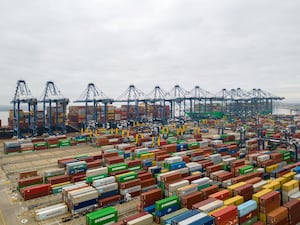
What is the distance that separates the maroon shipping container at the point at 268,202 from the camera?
2192 centimetres

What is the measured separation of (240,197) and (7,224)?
79.2 ft

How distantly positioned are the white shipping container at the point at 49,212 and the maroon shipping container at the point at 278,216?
21.1 meters

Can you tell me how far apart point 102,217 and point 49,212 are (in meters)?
7.05

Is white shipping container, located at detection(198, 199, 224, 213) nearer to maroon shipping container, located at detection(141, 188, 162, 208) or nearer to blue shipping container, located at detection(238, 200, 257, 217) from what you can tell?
blue shipping container, located at detection(238, 200, 257, 217)

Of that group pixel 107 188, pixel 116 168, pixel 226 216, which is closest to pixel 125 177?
pixel 107 188

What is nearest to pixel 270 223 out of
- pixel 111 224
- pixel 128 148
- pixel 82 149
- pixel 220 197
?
pixel 220 197

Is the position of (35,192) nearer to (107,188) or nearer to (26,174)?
(26,174)

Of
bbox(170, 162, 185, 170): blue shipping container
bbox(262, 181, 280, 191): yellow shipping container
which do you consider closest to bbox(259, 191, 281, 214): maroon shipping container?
bbox(262, 181, 280, 191): yellow shipping container

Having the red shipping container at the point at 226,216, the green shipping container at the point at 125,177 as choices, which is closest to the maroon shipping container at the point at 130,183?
the green shipping container at the point at 125,177

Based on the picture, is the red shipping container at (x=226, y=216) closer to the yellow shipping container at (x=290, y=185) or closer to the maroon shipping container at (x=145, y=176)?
the yellow shipping container at (x=290, y=185)

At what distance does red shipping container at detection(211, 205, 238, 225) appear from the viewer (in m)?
19.1

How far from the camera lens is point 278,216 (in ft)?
69.6

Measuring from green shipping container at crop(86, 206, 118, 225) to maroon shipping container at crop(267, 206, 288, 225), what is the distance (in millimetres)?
14617

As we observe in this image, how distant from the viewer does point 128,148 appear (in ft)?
183
